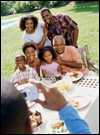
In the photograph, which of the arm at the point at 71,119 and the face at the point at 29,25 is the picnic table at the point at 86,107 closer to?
the arm at the point at 71,119

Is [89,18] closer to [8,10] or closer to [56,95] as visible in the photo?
Result: [8,10]

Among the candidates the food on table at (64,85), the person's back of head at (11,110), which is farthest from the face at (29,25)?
the person's back of head at (11,110)

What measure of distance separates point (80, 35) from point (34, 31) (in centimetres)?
495

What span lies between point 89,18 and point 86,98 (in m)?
9.33

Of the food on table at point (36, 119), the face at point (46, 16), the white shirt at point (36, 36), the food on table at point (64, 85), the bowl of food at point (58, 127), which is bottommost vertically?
the bowl of food at point (58, 127)

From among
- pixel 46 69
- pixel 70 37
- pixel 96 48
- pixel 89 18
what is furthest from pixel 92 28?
pixel 46 69

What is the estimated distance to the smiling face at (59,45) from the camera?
11.0ft

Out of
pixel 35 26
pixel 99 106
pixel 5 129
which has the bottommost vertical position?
pixel 99 106

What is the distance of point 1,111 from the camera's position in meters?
0.73

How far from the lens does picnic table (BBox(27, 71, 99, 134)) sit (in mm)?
2045

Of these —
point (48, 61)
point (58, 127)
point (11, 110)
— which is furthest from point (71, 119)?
point (48, 61)

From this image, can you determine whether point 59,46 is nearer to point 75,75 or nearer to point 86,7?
point 75,75

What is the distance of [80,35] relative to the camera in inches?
352

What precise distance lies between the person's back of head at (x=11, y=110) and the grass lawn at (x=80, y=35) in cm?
481
